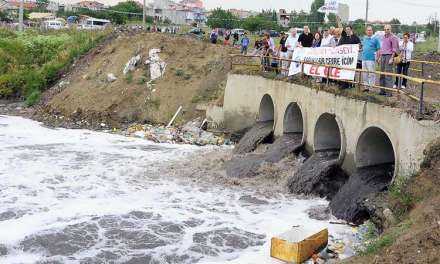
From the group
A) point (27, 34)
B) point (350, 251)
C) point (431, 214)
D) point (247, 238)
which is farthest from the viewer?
point (27, 34)

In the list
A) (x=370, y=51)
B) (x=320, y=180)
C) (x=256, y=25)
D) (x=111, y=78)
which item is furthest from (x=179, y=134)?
(x=256, y=25)

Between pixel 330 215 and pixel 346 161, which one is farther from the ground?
pixel 346 161

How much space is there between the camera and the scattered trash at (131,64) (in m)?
31.9

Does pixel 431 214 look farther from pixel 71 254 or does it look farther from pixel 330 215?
pixel 71 254

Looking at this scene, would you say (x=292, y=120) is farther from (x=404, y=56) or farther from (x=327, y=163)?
(x=404, y=56)

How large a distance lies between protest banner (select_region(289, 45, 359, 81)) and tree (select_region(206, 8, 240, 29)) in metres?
36.4

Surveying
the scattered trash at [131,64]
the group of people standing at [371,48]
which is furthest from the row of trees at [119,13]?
the group of people standing at [371,48]

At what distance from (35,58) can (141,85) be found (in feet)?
43.2

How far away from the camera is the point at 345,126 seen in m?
16.5

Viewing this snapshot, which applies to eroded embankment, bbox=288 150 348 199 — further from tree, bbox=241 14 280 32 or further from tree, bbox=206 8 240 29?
tree, bbox=241 14 280 32

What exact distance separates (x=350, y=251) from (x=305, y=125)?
7804 mm

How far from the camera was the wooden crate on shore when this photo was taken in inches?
438

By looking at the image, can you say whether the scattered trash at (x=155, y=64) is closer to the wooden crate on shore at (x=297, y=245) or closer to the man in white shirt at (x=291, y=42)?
the man in white shirt at (x=291, y=42)

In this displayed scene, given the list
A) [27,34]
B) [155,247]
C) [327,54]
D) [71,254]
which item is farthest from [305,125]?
[27,34]
